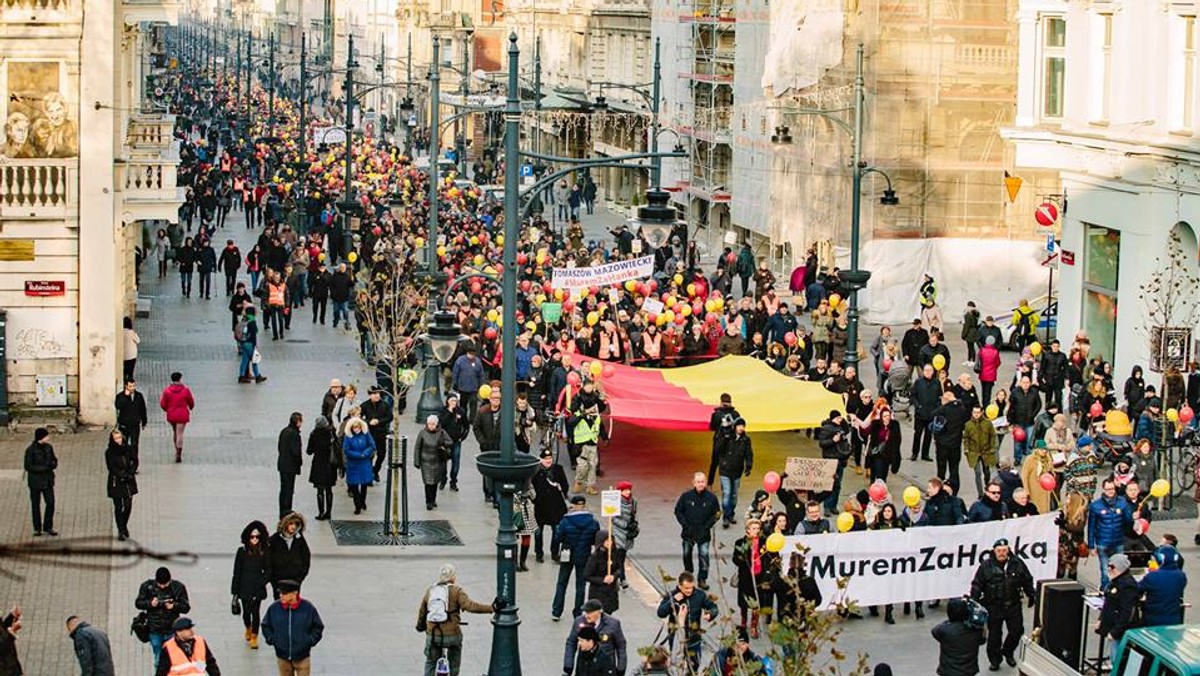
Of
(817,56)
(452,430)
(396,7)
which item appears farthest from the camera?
(396,7)

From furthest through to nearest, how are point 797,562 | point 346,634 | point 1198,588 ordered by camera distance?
point 1198,588, point 346,634, point 797,562

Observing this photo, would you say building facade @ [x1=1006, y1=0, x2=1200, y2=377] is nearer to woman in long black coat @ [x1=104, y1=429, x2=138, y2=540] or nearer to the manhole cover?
the manhole cover

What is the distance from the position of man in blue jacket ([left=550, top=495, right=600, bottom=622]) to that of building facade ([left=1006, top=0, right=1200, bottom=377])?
14550 mm

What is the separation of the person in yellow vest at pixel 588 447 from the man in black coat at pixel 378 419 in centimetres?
239

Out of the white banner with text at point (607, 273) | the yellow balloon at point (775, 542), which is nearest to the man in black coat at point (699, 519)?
the yellow balloon at point (775, 542)

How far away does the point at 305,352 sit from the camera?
41.8 m

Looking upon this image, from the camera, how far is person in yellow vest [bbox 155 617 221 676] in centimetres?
1703

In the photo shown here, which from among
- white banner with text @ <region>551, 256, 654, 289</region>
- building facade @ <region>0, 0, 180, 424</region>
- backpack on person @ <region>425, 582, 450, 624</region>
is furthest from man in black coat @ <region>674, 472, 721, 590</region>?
white banner with text @ <region>551, 256, 654, 289</region>

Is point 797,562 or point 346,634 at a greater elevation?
point 797,562

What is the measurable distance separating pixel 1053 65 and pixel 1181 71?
203 inches

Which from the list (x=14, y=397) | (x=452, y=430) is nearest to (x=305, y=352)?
(x=14, y=397)

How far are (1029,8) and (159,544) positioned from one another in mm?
20167

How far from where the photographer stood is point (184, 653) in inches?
673

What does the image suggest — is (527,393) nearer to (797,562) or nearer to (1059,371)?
(1059,371)
